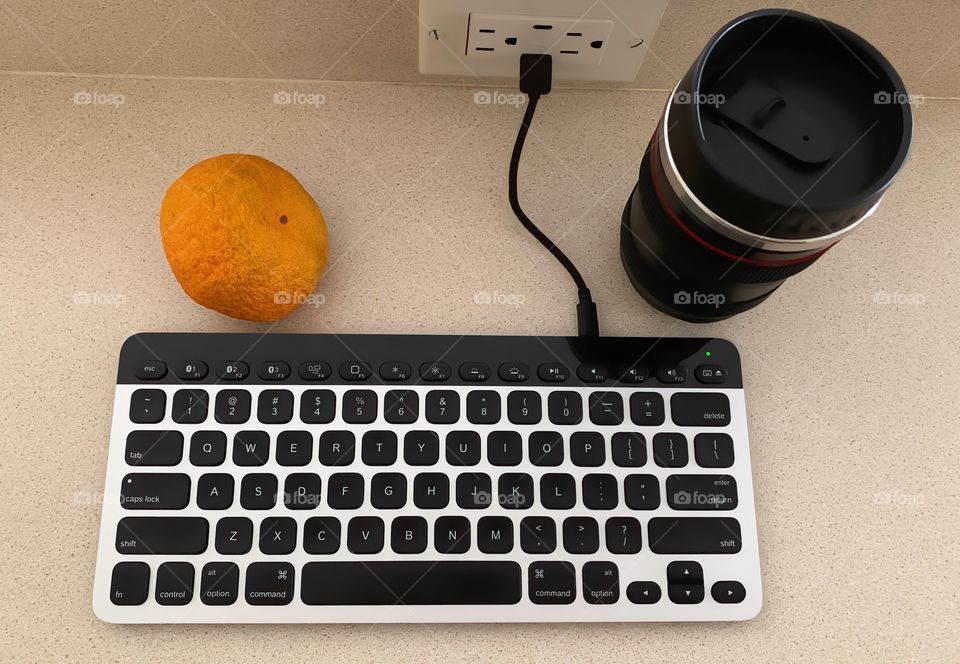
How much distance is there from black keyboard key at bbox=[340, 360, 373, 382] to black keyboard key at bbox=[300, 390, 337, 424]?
0.02m

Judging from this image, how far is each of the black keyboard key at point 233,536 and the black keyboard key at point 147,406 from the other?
0.09m

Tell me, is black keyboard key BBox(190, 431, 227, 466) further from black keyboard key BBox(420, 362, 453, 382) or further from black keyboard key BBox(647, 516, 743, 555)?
black keyboard key BBox(647, 516, 743, 555)

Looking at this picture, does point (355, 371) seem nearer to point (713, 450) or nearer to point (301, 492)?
point (301, 492)

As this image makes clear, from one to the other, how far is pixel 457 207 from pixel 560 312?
0.12 metres

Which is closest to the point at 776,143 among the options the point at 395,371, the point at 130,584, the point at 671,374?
the point at 671,374

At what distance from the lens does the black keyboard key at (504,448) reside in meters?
0.47

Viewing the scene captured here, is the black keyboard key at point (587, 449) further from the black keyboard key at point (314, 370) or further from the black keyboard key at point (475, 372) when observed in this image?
the black keyboard key at point (314, 370)

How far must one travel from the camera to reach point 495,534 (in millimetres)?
464

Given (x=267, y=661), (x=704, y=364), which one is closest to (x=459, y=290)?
(x=704, y=364)

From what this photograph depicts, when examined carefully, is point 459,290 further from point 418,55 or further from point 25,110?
point 25,110

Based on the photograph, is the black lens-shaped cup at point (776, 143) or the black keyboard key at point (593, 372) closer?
the black lens-shaped cup at point (776, 143)

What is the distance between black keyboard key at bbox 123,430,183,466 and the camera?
467mm

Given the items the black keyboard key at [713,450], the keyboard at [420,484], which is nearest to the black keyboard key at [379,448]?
the keyboard at [420,484]

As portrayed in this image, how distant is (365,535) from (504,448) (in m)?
0.11
